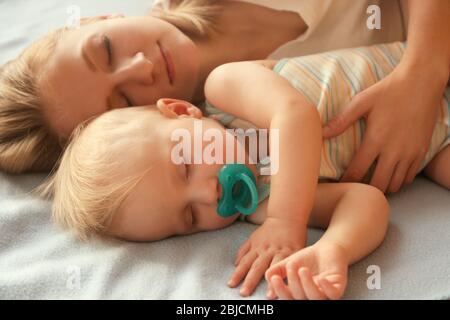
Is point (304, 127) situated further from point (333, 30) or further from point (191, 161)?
point (333, 30)

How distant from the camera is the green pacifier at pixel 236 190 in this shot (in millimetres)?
900

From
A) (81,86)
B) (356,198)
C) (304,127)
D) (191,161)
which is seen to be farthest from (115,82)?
(356,198)

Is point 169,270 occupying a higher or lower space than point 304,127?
lower

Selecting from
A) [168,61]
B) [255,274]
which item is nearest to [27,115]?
[168,61]

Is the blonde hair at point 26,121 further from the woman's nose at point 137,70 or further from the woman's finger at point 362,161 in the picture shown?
Answer: the woman's finger at point 362,161

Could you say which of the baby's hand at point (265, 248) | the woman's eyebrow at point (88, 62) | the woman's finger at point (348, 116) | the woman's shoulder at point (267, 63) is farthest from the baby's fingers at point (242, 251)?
the woman's eyebrow at point (88, 62)

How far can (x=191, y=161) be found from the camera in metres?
0.91

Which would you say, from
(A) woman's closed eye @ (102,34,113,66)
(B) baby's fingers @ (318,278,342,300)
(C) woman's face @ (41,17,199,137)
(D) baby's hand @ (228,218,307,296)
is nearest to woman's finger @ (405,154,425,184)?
(D) baby's hand @ (228,218,307,296)

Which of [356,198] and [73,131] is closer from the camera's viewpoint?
[356,198]

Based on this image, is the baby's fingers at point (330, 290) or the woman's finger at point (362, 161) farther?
the woman's finger at point (362, 161)

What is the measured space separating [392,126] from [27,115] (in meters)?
0.70

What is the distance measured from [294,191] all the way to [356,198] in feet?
0.36

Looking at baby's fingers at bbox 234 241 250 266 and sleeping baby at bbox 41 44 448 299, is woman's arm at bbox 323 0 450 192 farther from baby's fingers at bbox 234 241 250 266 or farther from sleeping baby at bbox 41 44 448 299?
baby's fingers at bbox 234 241 250 266

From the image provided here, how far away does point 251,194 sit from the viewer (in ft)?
3.04
